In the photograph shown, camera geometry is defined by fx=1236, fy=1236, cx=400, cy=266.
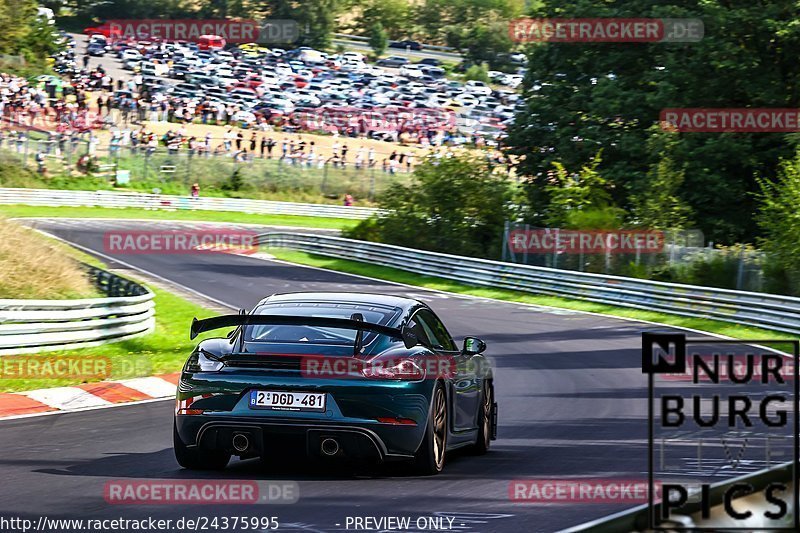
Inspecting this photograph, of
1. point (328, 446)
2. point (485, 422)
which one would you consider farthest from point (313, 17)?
point (328, 446)

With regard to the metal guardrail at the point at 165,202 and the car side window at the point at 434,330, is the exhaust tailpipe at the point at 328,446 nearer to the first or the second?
the car side window at the point at 434,330

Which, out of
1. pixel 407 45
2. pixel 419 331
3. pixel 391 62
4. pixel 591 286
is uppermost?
pixel 407 45

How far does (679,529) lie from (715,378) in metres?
0.75

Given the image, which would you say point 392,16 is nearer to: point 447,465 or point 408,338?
point 447,465

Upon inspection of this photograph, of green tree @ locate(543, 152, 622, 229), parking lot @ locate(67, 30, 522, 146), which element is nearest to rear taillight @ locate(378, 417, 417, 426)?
green tree @ locate(543, 152, 622, 229)

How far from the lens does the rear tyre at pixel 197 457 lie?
28.5 ft

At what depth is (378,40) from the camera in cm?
12112

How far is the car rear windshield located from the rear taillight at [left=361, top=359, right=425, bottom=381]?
28 centimetres

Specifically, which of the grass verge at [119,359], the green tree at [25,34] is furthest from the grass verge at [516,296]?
the green tree at [25,34]

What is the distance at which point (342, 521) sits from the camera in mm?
7004

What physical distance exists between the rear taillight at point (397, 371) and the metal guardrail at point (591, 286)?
19107mm

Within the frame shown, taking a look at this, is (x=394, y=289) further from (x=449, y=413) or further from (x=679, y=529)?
(x=679, y=529)

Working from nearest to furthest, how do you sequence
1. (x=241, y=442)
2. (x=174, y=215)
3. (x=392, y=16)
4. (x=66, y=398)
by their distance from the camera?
(x=241, y=442), (x=66, y=398), (x=174, y=215), (x=392, y=16)

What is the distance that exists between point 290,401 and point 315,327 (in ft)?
2.80
